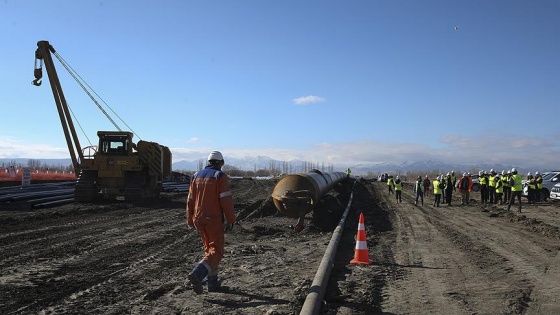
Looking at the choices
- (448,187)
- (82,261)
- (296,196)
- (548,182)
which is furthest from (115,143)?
(548,182)

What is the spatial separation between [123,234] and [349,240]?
5416mm

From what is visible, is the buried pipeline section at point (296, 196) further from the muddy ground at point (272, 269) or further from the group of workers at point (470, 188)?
the group of workers at point (470, 188)

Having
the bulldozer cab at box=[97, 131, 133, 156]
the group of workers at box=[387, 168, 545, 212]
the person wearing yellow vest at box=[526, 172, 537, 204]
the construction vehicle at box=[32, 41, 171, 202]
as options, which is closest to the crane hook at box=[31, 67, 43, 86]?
the construction vehicle at box=[32, 41, 171, 202]

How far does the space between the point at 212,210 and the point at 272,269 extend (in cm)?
200

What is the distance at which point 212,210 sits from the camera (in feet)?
20.2

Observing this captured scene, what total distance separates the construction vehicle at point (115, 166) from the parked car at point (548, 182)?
19995mm

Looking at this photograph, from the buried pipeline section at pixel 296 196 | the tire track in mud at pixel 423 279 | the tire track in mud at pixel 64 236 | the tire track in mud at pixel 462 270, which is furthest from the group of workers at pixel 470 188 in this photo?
the tire track in mud at pixel 64 236

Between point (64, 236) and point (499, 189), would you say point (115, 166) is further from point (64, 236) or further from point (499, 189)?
point (499, 189)

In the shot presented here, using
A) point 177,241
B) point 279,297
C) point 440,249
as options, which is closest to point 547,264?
point 440,249

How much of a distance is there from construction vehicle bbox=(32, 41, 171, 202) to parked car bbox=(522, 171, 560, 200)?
2000 centimetres

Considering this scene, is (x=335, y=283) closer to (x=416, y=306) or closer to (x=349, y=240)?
(x=416, y=306)

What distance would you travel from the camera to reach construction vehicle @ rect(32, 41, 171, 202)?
20844 mm

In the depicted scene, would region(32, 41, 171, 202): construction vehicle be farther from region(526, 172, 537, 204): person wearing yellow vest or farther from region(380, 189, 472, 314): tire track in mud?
region(526, 172, 537, 204): person wearing yellow vest

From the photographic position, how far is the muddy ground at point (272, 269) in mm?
5672
